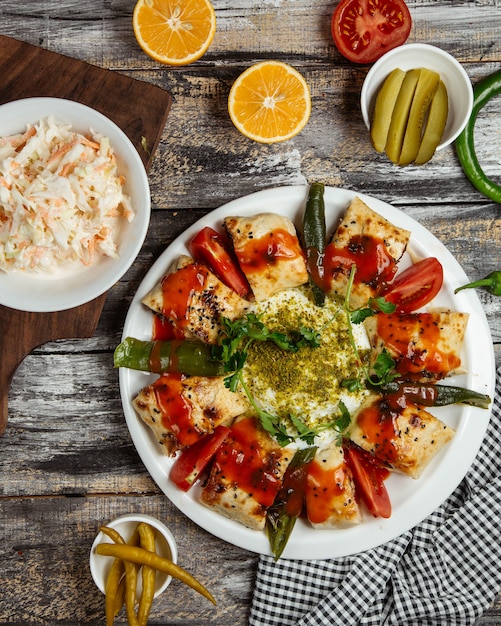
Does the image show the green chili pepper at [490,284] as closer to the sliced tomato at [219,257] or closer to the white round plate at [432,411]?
the white round plate at [432,411]

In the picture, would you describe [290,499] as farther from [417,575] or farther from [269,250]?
[269,250]

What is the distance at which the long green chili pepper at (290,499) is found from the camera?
3.52 metres

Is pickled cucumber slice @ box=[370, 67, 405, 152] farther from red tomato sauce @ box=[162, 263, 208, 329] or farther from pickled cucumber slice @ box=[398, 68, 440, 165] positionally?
red tomato sauce @ box=[162, 263, 208, 329]

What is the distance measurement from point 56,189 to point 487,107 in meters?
2.58

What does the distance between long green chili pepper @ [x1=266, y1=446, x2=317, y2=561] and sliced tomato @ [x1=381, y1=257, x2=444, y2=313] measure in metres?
0.96

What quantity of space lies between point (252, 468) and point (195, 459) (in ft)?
1.06

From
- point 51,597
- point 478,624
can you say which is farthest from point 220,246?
point 478,624

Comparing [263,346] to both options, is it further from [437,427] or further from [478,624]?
[478,624]

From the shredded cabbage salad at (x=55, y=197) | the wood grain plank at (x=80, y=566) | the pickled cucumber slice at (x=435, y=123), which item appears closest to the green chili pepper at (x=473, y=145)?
the pickled cucumber slice at (x=435, y=123)

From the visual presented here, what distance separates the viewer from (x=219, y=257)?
137 inches

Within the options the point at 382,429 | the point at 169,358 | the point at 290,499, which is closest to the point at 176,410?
the point at 169,358

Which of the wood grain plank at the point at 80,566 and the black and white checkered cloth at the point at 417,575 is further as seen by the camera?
the wood grain plank at the point at 80,566

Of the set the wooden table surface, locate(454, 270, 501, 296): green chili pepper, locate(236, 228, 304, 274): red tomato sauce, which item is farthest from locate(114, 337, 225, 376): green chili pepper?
locate(454, 270, 501, 296): green chili pepper

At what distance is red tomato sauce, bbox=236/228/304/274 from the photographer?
3.39 m
